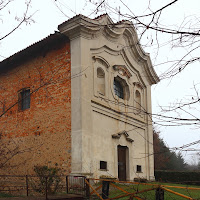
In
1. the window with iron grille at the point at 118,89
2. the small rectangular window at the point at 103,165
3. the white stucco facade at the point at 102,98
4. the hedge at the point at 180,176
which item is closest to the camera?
the white stucco facade at the point at 102,98

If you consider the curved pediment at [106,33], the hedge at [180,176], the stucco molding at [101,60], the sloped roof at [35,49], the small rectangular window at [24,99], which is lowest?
the hedge at [180,176]

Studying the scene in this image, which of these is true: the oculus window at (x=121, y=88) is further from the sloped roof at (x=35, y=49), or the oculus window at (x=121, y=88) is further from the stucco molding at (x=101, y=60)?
the sloped roof at (x=35, y=49)

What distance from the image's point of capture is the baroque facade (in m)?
12.2

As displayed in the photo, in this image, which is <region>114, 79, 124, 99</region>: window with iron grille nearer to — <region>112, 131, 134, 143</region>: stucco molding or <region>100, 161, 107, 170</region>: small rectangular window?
<region>112, 131, 134, 143</region>: stucco molding

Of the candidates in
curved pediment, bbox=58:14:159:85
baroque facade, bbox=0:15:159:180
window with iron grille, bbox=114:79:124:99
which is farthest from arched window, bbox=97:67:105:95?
curved pediment, bbox=58:14:159:85

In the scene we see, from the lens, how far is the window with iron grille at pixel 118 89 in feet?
50.9

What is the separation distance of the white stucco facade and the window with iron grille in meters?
0.12

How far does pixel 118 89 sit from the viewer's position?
1573 cm

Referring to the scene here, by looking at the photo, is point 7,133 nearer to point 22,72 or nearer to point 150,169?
point 22,72

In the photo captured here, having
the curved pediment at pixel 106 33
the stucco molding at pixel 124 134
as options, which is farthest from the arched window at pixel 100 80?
the stucco molding at pixel 124 134

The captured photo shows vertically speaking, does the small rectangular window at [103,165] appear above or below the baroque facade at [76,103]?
below

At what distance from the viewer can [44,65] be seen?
13961 mm

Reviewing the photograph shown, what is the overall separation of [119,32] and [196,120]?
1230 cm

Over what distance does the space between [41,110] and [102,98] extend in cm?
302
